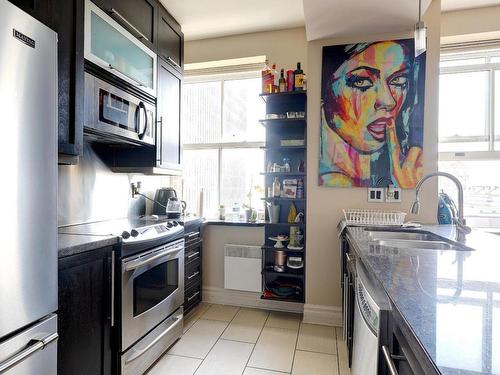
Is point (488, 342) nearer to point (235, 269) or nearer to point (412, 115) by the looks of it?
point (412, 115)

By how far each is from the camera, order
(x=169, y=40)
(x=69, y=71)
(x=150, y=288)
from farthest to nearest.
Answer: (x=169, y=40) < (x=150, y=288) < (x=69, y=71)

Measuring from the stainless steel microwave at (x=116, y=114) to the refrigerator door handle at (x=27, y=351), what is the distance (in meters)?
1.12

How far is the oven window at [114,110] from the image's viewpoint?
6.07 feet

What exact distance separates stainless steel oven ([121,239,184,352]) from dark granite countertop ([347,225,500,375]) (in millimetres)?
1301

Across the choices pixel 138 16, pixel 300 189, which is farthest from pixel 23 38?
pixel 300 189

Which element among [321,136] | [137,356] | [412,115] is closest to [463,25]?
[412,115]

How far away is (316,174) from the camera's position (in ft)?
8.70

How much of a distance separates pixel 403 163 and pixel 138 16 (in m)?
2.43

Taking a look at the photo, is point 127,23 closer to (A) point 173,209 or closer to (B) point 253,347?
(A) point 173,209

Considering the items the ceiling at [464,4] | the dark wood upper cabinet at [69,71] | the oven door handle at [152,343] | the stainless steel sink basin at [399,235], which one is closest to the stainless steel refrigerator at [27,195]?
the dark wood upper cabinet at [69,71]

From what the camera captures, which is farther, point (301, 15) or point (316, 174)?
point (301, 15)

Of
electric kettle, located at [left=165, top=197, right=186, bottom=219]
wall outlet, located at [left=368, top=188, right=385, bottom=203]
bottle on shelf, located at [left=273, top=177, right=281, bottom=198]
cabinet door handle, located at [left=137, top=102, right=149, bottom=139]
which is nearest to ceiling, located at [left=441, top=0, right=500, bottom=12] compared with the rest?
wall outlet, located at [left=368, top=188, right=385, bottom=203]

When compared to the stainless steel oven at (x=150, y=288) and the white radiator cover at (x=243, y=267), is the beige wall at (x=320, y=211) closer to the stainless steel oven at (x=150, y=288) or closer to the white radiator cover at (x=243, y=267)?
the white radiator cover at (x=243, y=267)

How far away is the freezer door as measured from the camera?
966mm
